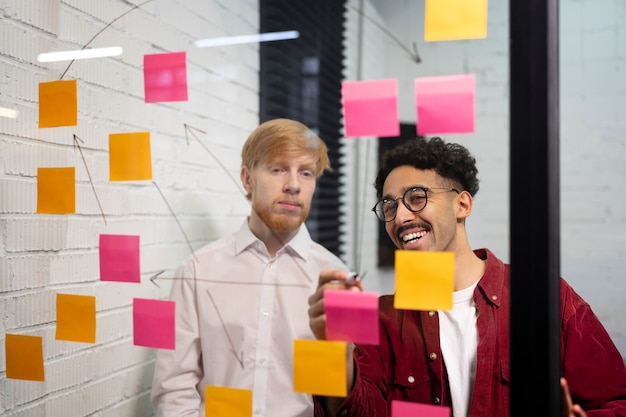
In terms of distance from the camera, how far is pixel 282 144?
1.04m

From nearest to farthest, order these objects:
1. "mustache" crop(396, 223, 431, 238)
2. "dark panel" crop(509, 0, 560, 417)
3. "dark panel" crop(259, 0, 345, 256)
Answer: "dark panel" crop(509, 0, 560, 417)
"mustache" crop(396, 223, 431, 238)
"dark panel" crop(259, 0, 345, 256)

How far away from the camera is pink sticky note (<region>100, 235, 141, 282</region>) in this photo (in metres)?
1.13

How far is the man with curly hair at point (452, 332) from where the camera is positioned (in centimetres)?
90

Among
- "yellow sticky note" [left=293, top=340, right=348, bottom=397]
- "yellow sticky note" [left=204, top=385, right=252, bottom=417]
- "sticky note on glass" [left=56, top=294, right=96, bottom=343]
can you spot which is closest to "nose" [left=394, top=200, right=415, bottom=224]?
"yellow sticky note" [left=293, top=340, right=348, bottom=397]

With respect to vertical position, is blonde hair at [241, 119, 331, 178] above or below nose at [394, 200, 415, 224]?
above

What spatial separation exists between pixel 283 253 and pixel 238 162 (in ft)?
0.67

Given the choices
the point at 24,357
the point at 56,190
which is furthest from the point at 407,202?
the point at 24,357

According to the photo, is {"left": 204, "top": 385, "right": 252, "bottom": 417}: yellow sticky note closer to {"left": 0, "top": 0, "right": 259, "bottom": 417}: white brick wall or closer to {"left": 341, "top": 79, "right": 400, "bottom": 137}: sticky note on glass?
{"left": 0, "top": 0, "right": 259, "bottom": 417}: white brick wall

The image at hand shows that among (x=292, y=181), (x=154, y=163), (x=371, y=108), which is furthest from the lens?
(x=154, y=163)

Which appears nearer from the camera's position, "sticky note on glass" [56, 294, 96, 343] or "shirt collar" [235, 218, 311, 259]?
"shirt collar" [235, 218, 311, 259]

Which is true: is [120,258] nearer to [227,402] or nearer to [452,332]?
[227,402]

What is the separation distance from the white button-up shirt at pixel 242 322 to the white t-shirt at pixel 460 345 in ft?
0.72

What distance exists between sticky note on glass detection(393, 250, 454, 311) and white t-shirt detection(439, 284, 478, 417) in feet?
0.18

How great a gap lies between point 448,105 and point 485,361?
42 centimetres
